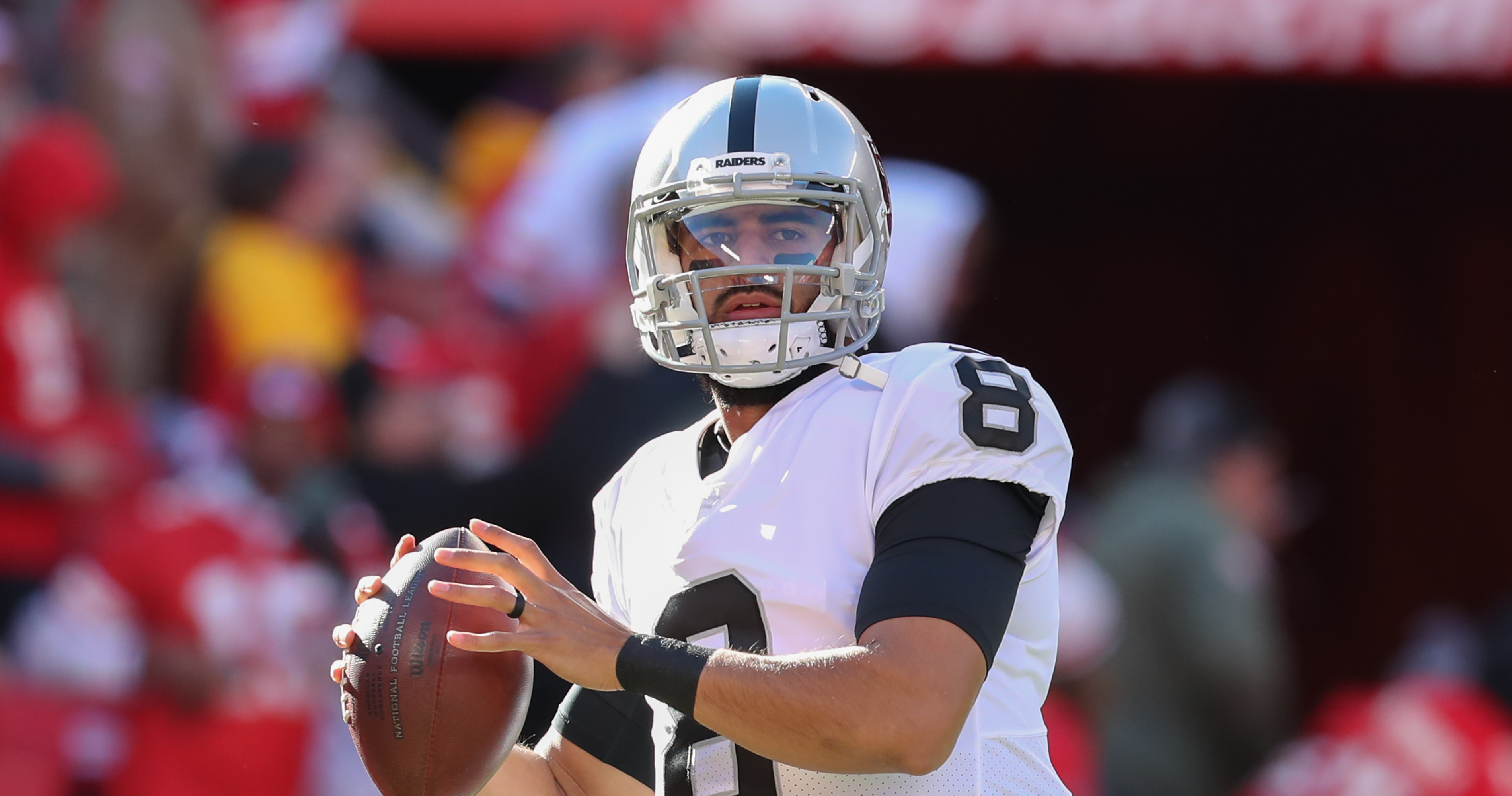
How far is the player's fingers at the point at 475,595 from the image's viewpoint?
2119 millimetres

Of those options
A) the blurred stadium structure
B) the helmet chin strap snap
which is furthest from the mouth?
the blurred stadium structure

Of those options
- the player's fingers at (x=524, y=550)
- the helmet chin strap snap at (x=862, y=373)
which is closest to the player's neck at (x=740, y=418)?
the helmet chin strap snap at (x=862, y=373)

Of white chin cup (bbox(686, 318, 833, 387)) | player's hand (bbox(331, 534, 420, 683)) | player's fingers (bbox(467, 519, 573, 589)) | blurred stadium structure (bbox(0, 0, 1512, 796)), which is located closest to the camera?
player's fingers (bbox(467, 519, 573, 589))

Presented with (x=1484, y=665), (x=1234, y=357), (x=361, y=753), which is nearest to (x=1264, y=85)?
(x=1234, y=357)

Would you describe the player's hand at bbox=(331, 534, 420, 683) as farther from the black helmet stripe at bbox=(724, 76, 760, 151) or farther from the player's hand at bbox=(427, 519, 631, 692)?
the black helmet stripe at bbox=(724, 76, 760, 151)

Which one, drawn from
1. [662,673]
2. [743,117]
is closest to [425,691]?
[662,673]

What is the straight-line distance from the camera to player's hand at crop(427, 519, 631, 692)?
212 centimetres

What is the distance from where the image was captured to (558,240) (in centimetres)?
587

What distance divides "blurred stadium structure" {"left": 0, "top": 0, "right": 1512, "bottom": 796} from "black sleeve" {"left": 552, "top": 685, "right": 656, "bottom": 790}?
150 cm

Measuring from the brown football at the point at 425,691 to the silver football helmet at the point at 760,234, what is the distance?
46 cm

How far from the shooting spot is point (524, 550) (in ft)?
7.25

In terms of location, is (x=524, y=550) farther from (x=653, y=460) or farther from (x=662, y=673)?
(x=653, y=460)

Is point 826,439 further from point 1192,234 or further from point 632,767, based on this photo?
point 1192,234

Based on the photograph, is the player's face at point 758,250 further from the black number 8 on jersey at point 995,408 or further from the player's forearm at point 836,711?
the player's forearm at point 836,711
